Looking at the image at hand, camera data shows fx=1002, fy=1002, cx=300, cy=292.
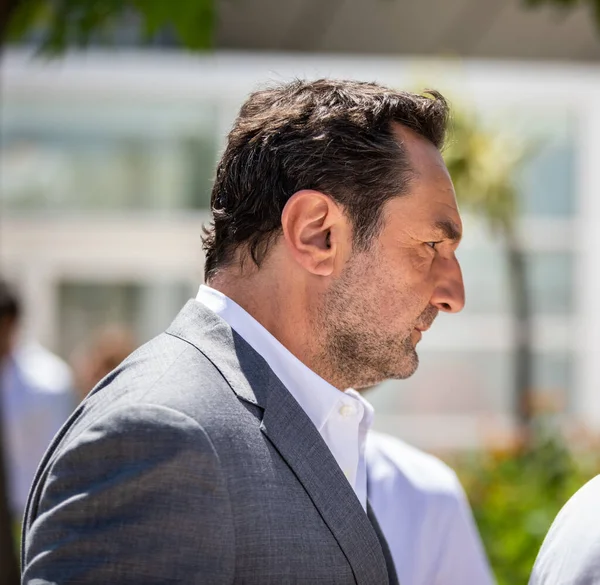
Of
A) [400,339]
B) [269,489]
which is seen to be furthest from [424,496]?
[269,489]

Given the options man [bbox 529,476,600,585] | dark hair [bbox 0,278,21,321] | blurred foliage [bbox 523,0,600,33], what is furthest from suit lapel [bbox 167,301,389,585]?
dark hair [bbox 0,278,21,321]

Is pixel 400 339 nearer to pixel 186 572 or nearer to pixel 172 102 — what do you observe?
pixel 186 572

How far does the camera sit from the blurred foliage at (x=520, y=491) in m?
4.75

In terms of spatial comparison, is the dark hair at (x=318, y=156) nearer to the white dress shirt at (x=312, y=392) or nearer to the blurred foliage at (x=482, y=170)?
the white dress shirt at (x=312, y=392)

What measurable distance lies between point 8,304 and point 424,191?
3.81 meters

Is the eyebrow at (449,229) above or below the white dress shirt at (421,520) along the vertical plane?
above

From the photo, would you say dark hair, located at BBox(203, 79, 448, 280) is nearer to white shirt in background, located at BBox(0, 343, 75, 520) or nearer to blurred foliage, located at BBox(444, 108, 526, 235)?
white shirt in background, located at BBox(0, 343, 75, 520)

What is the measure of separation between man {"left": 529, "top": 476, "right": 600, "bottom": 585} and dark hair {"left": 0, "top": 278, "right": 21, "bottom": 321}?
401 cm

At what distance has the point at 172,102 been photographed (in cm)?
1285

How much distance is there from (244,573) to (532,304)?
12.5m

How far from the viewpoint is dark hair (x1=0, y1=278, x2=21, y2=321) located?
16.7ft

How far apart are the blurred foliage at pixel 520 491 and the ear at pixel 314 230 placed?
3165mm

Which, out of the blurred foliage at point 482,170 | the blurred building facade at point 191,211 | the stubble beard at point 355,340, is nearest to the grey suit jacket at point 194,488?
the stubble beard at point 355,340

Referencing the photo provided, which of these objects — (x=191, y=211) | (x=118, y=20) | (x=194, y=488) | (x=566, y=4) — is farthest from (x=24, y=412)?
(x=191, y=211)
